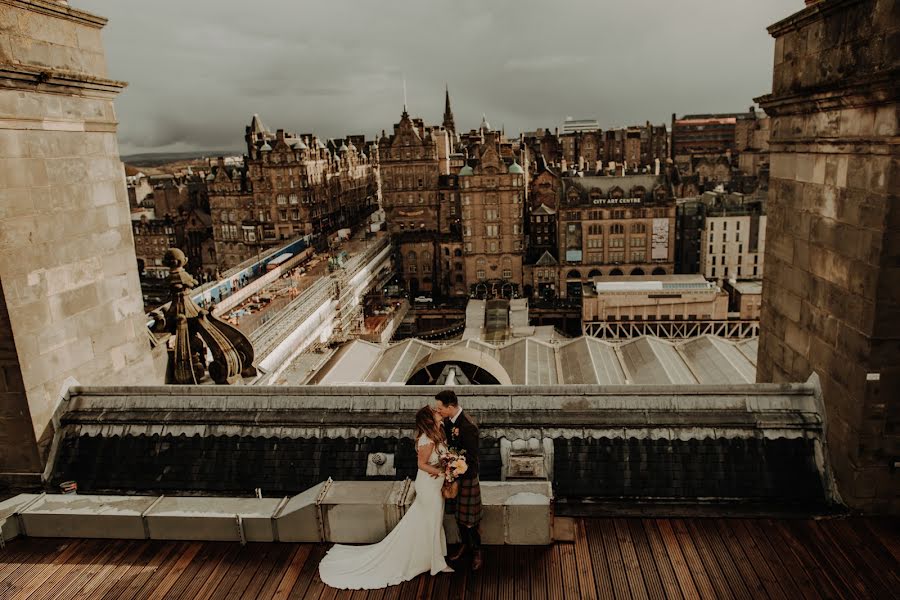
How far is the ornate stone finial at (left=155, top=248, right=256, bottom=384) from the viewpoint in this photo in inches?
397

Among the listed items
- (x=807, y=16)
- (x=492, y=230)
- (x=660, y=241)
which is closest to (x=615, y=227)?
(x=660, y=241)

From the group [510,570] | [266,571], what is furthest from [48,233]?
[510,570]

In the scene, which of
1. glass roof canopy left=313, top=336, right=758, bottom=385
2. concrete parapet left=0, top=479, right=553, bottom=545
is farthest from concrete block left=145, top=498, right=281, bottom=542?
glass roof canopy left=313, top=336, right=758, bottom=385

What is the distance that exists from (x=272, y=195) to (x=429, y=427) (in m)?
75.1

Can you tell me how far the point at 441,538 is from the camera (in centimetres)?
682

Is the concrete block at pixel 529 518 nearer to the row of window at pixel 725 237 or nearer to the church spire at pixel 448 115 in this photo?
the row of window at pixel 725 237

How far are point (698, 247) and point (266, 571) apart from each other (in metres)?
64.1

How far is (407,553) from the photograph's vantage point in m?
6.77

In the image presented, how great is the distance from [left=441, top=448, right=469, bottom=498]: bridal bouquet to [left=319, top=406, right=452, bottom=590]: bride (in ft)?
0.22

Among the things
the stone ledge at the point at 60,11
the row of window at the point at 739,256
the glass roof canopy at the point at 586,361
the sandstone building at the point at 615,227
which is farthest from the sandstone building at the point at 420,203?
the stone ledge at the point at 60,11

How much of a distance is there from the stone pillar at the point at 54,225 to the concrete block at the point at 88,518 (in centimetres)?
117

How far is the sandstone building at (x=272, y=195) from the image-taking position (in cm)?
7656

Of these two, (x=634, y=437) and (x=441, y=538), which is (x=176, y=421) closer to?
(x=441, y=538)

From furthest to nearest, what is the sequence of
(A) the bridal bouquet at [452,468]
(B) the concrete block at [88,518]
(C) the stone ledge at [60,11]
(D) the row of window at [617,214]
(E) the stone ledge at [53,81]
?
(D) the row of window at [617,214], (C) the stone ledge at [60,11], (E) the stone ledge at [53,81], (B) the concrete block at [88,518], (A) the bridal bouquet at [452,468]
